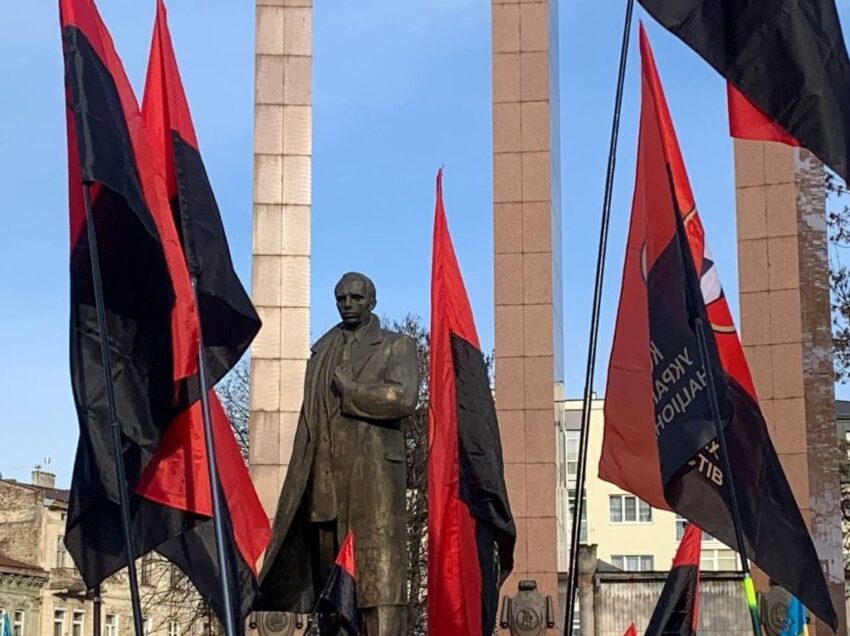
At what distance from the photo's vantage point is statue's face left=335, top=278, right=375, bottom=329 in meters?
8.52

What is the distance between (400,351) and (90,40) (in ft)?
7.36

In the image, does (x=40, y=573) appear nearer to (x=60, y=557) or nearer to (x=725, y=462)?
(x=60, y=557)

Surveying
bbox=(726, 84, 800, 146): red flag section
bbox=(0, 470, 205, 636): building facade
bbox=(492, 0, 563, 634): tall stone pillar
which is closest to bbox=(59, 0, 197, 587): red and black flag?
bbox=(726, 84, 800, 146): red flag section

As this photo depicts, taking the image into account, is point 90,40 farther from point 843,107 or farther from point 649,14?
point 843,107

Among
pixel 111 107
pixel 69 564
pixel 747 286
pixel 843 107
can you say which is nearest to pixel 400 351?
pixel 111 107

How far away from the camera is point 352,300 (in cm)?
854

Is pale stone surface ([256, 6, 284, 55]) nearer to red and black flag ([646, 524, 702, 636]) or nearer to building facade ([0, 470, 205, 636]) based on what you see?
red and black flag ([646, 524, 702, 636])

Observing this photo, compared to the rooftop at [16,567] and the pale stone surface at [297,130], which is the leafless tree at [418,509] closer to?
the pale stone surface at [297,130]

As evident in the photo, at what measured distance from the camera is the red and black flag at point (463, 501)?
34.7ft

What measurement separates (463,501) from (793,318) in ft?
43.6

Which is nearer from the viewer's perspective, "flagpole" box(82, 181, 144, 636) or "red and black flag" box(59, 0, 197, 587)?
"flagpole" box(82, 181, 144, 636)

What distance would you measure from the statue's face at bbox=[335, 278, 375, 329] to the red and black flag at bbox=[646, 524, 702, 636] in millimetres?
2704

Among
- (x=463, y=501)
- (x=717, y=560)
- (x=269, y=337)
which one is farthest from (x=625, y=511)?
(x=463, y=501)

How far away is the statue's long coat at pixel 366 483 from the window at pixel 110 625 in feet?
191
